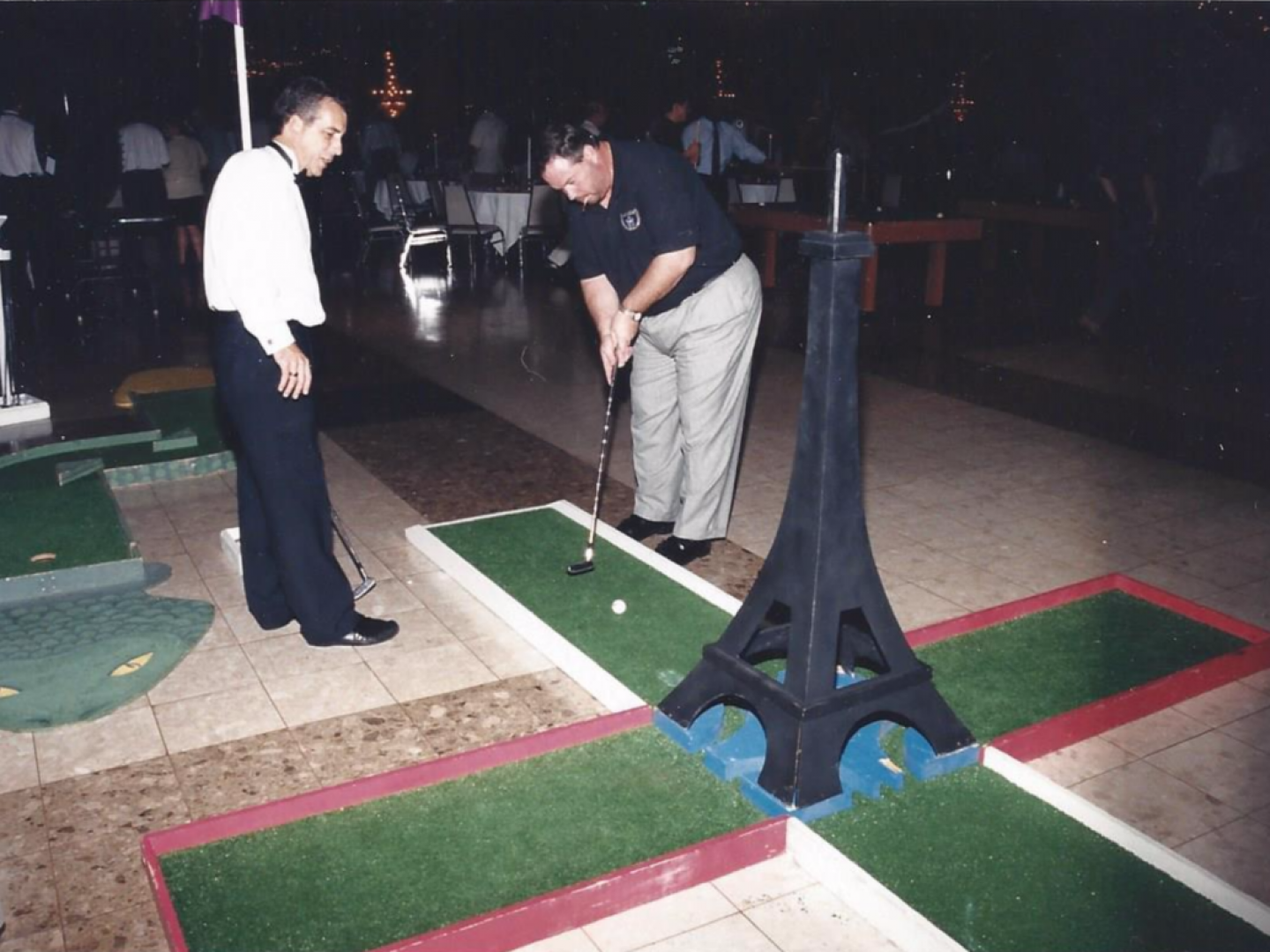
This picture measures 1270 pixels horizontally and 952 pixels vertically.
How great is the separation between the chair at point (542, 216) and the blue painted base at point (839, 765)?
28.7 ft

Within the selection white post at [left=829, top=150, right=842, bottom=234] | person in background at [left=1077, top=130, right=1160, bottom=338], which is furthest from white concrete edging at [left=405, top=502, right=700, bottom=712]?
person in background at [left=1077, top=130, right=1160, bottom=338]

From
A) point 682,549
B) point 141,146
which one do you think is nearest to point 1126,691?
point 682,549

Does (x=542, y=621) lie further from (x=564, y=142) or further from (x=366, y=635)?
(x=564, y=142)

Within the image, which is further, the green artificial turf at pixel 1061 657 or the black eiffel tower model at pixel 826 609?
the green artificial turf at pixel 1061 657

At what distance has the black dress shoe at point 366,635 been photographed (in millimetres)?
3775

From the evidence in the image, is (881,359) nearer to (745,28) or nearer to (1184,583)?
(1184,583)

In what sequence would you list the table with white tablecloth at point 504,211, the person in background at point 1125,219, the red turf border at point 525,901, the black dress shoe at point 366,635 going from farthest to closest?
the table with white tablecloth at point 504,211 → the person in background at point 1125,219 → the black dress shoe at point 366,635 → the red turf border at point 525,901

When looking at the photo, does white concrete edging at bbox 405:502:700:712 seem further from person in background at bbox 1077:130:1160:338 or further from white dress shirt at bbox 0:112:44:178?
white dress shirt at bbox 0:112:44:178

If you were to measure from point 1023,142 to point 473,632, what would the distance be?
1295cm

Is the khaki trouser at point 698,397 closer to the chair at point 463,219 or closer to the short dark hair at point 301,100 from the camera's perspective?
the short dark hair at point 301,100

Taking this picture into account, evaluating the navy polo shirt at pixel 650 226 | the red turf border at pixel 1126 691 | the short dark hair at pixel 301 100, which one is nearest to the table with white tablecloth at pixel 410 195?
the navy polo shirt at pixel 650 226

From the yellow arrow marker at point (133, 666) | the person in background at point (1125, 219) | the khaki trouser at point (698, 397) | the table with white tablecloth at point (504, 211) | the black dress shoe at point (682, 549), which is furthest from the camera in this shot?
the table with white tablecloth at point (504, 211)

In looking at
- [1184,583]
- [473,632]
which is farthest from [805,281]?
[473,632]

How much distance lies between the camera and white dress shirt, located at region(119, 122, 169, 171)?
34.1ft
